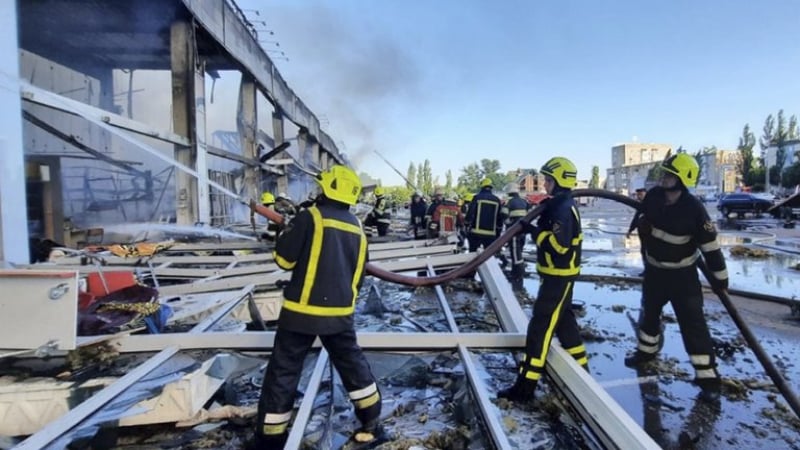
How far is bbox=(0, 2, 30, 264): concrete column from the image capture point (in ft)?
16.0

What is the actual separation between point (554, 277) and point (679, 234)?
1.21m

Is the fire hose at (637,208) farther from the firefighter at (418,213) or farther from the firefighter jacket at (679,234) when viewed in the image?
the firefighter at (418,213)

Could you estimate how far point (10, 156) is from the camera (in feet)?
16.4

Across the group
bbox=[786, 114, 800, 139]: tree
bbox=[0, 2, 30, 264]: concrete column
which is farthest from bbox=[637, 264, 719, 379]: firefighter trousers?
bbox=[786, 114, 800, 139]: tree

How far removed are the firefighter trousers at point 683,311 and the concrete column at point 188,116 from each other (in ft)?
25.5

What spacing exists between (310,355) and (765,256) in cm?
1078

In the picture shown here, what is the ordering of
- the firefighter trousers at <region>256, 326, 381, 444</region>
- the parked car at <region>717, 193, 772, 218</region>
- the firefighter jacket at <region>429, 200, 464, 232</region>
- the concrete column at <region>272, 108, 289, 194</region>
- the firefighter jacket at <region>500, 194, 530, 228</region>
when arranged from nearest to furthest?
the firefighter trousers at <region>256, 326, 381, 444</region> → the firefighter jacket at <region>500, 194, 530, 228</region> → the firefighter jacket at <region>429, 200, 464, 232</region> → the concrete column at <region>272, 108, 289, 194</region> → the parked car at <region>717, 193, 772, 218</region>

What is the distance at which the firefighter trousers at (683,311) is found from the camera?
11.1 ft

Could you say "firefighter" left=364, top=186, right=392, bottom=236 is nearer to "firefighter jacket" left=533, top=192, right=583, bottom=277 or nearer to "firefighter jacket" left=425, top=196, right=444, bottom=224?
"firefighter jacket" left=425, top=196, right=444, bottom=224

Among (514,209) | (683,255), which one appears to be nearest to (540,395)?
(683,255)

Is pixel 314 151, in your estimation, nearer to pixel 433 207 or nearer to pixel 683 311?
pixel 433 207

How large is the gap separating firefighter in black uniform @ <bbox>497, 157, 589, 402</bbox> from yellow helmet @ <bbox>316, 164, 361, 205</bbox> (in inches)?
52.4

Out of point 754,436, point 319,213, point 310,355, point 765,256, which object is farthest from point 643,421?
point 765,256

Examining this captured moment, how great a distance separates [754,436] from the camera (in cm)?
272
